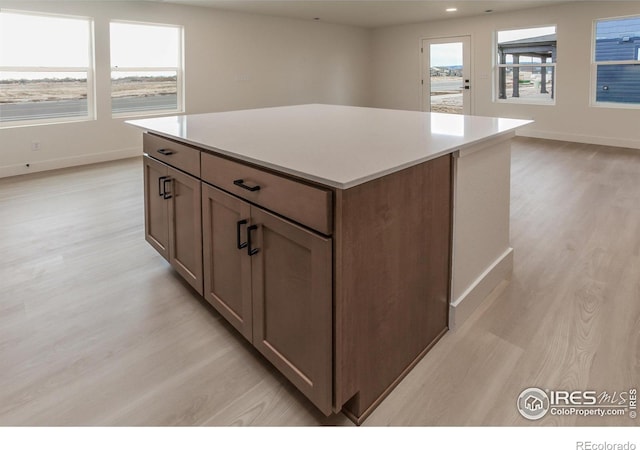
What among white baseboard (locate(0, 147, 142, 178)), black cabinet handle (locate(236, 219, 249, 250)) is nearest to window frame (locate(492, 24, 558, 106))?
white baseboard (locate(0, 147, 142, 178))

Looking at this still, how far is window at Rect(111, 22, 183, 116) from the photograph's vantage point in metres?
5.91

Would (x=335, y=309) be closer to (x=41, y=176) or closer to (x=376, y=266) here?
(x=376, y=266)

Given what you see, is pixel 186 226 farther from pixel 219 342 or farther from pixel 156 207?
pixel 219 342

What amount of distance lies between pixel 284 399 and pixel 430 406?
0.50 m

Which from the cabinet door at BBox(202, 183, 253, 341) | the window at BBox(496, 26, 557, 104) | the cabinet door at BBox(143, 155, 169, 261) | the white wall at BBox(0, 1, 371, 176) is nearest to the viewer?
the cabinet door at BBox(202, 183, 253, 341)

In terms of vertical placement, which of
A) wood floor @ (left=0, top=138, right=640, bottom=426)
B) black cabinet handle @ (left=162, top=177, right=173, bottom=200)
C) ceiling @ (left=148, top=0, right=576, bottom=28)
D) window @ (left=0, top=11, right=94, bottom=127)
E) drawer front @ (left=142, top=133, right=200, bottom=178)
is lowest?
wood floor @ (left=0, top=138, right=640, bottom=426)

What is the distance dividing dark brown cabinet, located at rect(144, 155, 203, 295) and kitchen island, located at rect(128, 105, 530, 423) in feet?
0.04

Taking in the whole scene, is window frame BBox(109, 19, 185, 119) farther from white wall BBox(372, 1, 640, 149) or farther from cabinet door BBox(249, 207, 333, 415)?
cabinet door BBox(249, 207, 333, 415)

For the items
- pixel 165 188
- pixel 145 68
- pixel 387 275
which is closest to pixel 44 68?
pixel 145 68

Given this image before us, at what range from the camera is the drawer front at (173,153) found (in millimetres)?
1915

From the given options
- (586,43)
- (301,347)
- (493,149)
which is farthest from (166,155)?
(586,43)

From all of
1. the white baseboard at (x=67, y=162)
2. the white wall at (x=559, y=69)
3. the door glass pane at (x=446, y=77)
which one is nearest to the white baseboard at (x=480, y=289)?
the white baseboard at (x=67, y=162)

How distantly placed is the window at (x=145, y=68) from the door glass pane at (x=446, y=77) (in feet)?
16.7

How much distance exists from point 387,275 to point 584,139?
A: 275 inches
